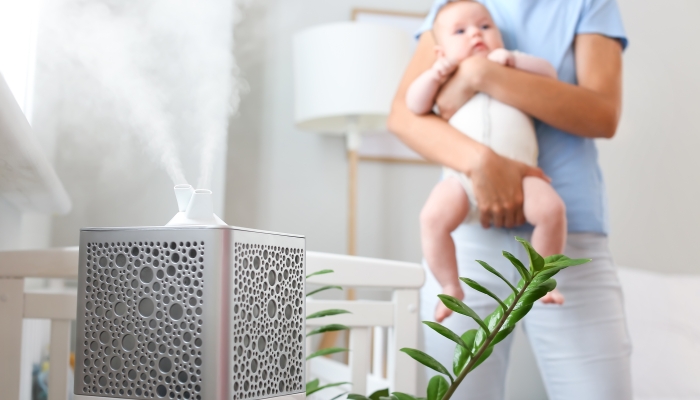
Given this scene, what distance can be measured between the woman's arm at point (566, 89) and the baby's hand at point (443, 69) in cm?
1

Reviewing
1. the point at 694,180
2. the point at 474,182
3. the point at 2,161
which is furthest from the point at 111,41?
the point at 694,180

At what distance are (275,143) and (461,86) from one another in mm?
1152

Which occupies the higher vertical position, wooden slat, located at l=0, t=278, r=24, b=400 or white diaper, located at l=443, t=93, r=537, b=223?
white diaper, located at l=443, t=93, r=537, b=223

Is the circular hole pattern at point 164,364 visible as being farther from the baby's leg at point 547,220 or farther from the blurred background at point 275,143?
the blurred background at point 275,143

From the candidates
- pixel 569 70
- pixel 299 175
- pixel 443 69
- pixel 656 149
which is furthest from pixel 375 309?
pixel 656 149

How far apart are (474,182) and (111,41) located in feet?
2.33

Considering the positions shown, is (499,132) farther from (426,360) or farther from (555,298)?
(426,360)

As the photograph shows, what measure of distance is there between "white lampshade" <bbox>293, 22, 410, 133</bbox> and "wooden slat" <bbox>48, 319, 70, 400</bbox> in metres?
1.23

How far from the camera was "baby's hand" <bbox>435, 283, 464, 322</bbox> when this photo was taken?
3.40ft

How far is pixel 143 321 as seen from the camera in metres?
0.45

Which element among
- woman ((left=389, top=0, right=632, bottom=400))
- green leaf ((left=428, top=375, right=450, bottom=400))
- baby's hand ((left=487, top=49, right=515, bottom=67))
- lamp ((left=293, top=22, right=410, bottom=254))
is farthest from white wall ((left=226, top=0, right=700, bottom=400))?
green leaf ((left=428, top=375, right=450, bottom=400))

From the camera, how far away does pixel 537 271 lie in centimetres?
41

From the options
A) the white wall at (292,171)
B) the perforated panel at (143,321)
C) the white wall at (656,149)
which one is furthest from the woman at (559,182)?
the white wall at (656,149)

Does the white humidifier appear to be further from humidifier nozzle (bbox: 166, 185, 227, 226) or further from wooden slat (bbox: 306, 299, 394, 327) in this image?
wooden slat (bbox: 306, 299, 394, 327)
